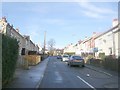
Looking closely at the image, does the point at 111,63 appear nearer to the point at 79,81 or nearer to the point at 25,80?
the point at 79,81

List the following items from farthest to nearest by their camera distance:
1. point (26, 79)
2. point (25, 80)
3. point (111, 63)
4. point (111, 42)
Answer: point (111, 42) < point (111, 63) < point (26, 79) < point (25, 80)

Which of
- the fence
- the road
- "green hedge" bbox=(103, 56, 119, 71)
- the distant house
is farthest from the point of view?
the distant house

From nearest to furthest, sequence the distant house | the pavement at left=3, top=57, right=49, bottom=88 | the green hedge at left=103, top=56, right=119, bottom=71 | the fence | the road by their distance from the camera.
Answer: the pavement at left=3, top=57, right=49, bottom=88 < the road < the fence < the green hedge at left=103, top=56, right=119, bottom=71 < the distant house

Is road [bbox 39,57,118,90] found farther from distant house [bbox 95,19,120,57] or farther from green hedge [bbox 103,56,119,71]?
distant house [bbox 95,19,120,57]

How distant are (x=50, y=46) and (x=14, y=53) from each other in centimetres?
15781

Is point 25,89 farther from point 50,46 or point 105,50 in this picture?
point 50,46

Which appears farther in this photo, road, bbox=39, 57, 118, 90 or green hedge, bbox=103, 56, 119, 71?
green hedge, bbox=103, 56, 119, 71

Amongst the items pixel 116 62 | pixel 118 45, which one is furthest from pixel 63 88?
pixel 118 45

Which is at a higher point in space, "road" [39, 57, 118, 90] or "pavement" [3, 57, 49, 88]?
"pavement" [3, 57, 49, 88]

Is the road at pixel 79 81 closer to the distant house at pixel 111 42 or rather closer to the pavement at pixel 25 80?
the pavement at pixel 25 80

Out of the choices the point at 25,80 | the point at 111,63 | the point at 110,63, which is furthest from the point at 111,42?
the point at 25,80

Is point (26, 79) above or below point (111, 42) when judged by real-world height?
below

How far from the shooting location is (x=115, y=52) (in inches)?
2194

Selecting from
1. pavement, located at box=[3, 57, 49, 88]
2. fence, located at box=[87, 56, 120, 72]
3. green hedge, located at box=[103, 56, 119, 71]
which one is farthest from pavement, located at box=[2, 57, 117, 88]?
green hedge, located at box=[103, 56, 119, 71]
